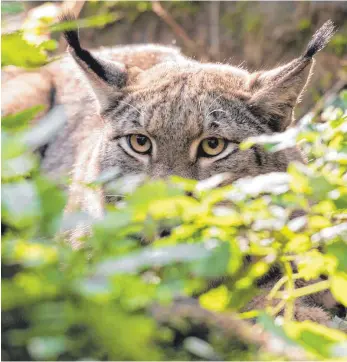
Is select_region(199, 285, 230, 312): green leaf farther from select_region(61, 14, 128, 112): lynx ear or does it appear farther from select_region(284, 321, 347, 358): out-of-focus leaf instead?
select_region(61, 14, 128, 112): lynx ear

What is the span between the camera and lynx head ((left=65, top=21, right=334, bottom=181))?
296cm

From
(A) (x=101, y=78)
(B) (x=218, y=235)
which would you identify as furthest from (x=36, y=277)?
(A) (x=101, y=78)

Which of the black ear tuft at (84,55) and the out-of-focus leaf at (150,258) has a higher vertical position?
the black ear tuft at (84,55)

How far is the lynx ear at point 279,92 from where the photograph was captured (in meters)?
2.99

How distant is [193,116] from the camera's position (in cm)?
299

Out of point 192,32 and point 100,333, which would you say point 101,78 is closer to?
point 100,333

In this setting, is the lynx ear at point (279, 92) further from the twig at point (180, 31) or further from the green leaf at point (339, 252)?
the twig at point (180, 31)

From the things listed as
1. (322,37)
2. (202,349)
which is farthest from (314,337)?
(322,37)

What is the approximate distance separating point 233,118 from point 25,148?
2.17m

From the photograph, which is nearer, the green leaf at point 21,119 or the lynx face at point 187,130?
the green leaf at point 21,119

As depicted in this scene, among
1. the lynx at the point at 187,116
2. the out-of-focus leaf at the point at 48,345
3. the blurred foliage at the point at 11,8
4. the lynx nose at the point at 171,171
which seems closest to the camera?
the out-of-focus leaf at the point at 48,345

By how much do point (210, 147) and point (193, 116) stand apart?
0.16 metres

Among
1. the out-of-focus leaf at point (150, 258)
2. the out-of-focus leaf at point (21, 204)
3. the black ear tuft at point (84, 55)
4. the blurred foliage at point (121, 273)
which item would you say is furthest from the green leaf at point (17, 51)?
the black ear tuft at point (84, 55)

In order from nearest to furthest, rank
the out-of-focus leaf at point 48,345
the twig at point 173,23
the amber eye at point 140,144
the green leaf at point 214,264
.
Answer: the out-of-focus leaf at point 48,345 < the green leaf at point 214,264 < the amber eye at point 140,144 < the twig at point 173,23
